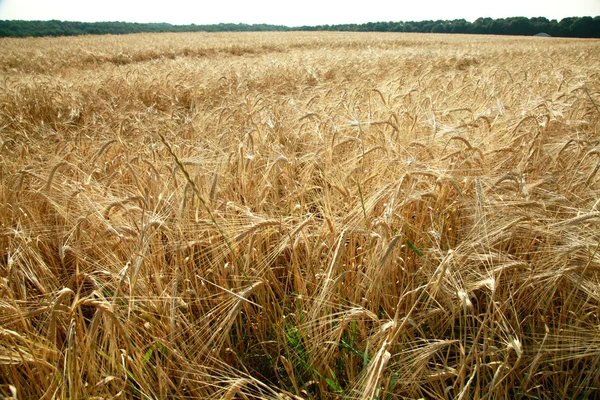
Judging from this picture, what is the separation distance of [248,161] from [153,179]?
0.49 m

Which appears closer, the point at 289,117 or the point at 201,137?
the point at 201,137

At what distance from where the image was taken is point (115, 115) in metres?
3.40

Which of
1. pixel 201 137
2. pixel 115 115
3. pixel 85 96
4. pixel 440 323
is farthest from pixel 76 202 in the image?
pixel 85 96

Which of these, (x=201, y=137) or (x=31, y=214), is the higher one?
(x=201, y=137)

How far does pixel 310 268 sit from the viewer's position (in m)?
1.26

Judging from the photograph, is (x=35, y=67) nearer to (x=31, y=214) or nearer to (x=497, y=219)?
(x=31, y=214)

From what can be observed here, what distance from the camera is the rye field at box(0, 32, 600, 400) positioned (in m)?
0.93

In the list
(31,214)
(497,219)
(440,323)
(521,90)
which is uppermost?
(521,90)

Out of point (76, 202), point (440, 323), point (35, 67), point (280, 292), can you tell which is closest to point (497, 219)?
point (440, 323)

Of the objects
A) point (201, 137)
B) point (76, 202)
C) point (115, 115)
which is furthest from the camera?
point (115, 115)

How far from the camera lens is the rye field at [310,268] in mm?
933

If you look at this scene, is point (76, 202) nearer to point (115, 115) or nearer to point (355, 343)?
point (355, 343)

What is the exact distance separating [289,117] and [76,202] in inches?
78.0

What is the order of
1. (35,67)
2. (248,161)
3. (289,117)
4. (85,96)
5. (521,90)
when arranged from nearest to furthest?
(248,161), (289,117), (521,90), (85,96), (35,67)
